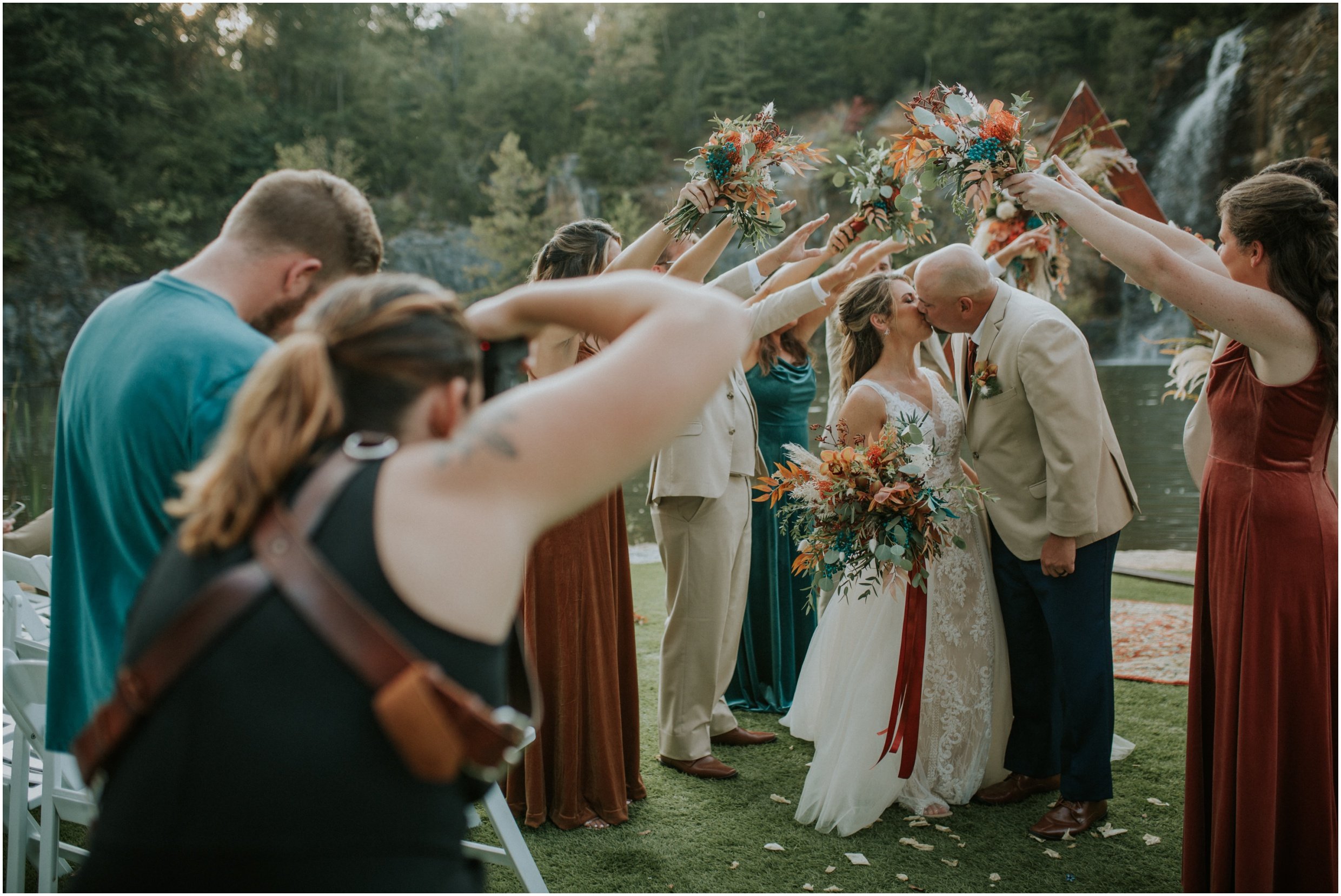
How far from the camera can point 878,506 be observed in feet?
11.9

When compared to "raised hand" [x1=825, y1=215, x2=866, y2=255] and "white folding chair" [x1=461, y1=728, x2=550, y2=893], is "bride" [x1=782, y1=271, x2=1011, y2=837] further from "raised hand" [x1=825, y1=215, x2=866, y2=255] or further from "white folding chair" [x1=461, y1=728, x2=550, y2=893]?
"white folding chair" [x1=461, y1=728, x2=550, y2=893]

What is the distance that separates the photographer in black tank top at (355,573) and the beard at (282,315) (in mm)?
909

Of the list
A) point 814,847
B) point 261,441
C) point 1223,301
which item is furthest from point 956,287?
point 261,441

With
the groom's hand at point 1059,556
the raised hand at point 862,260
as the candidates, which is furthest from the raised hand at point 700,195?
the groom's hand at point 1059,556

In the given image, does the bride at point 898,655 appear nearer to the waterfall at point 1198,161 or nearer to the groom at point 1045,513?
the groom at point 1045,513

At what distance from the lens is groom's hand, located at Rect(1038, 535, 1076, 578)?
3605 mm

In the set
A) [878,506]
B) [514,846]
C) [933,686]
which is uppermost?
[878,506]

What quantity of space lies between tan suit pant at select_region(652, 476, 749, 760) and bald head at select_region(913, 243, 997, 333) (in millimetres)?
1299

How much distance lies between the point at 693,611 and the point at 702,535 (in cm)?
37

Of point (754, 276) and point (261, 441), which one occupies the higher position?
point (754, 276)

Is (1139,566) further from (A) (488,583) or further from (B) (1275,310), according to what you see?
(A) (488,583)

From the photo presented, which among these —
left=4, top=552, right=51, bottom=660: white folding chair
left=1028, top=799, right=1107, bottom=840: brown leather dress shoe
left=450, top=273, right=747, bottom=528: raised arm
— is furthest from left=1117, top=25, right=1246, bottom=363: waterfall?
left=450, top=273, right=747, bottom=528: raised arm

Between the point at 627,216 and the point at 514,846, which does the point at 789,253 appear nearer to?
the point at 514,846

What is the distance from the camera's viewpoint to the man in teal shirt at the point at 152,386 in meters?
1.85
